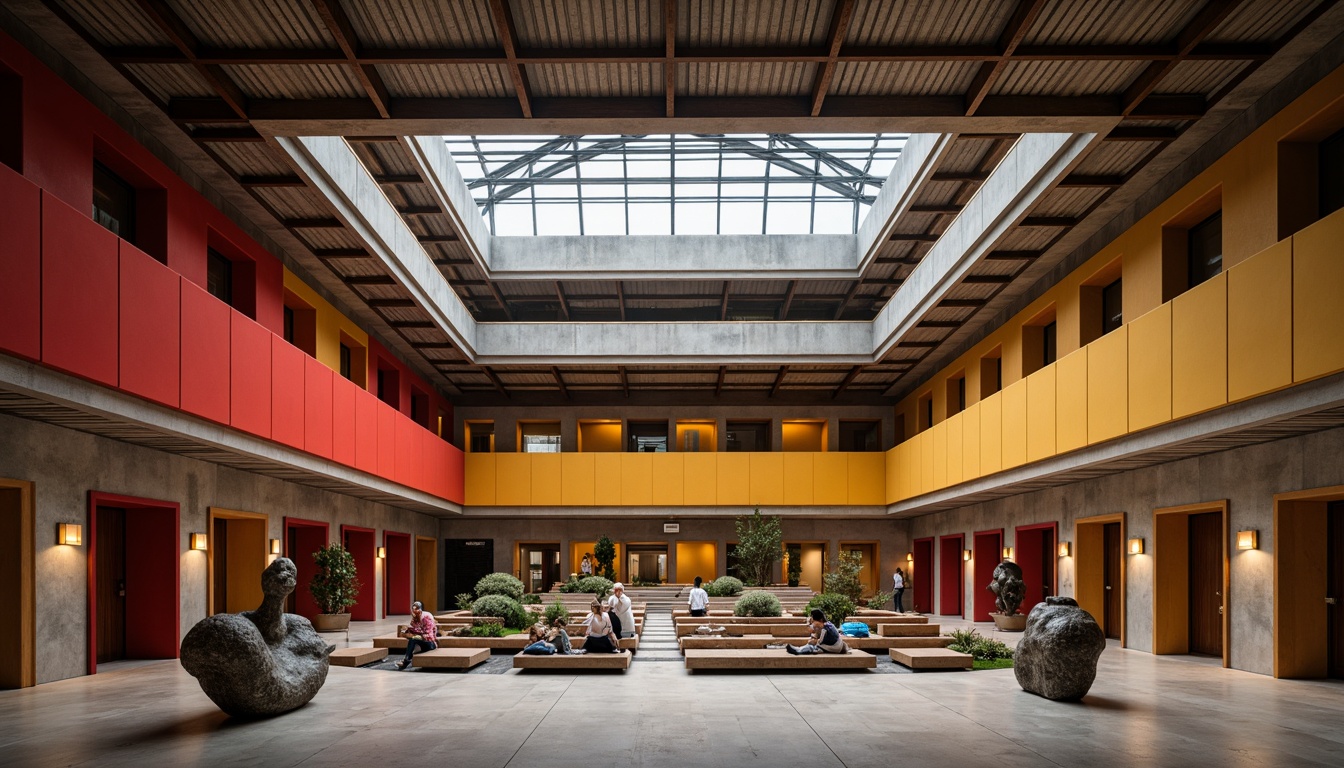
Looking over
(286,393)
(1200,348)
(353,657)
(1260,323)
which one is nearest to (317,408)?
(286,393)

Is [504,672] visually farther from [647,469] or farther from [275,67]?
[647,469]

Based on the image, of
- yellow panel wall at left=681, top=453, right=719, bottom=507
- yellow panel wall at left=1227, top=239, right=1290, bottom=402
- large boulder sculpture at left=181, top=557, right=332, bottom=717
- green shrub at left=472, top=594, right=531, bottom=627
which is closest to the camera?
large boulder sculpture at left=181, top=557, right=332, bottom=717

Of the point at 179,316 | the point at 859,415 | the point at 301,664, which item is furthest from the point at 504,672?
the point at 859,415

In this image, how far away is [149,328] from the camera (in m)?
14.4

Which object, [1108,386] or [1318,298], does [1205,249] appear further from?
[1318,298]

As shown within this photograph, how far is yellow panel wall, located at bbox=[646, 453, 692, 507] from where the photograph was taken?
3772 cm

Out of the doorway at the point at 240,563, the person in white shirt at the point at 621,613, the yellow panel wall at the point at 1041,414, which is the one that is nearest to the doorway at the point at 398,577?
the doorway at the point at 240,563

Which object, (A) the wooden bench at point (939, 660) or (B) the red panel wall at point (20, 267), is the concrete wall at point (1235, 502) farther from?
(B) the red panel wall at point (20, 267)

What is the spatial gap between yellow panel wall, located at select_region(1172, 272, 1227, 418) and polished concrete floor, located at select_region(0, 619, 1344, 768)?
4.39 m

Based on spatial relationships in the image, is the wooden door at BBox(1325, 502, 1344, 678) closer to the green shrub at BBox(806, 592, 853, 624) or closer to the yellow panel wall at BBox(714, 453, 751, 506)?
the green shrub at BBox(806, 592, 853, 624)

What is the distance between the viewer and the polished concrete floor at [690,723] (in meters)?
10.1

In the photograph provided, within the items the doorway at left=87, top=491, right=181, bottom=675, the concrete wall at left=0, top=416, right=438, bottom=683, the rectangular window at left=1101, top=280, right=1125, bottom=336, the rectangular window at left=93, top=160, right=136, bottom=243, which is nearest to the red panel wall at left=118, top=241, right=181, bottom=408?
the rectangular window at left=93, top=160, right=136, bottom=243

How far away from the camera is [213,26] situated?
1237 centimetres

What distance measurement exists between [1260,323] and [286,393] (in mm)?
16934
